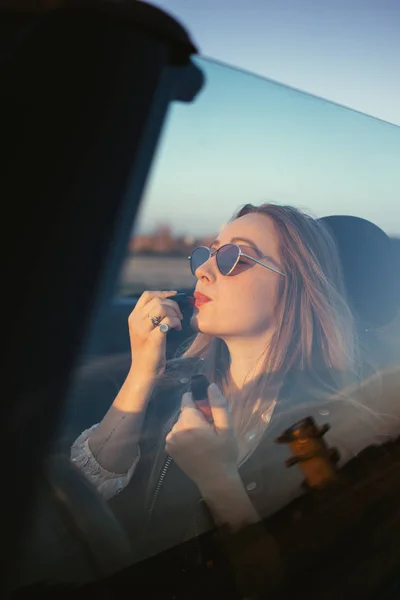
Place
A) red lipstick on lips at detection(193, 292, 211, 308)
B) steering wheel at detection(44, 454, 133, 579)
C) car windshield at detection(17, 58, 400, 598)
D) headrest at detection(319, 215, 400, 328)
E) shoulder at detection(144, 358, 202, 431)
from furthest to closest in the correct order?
1. headrest at detection(319, 215, 400, 328)
2. red lipstick on lips at detection(193, 292, 211, 308)
3. shoulder at detection(144, 358, 202, 431)
4. car windshield at detection(17, 58, 400, 598)
5. steering wheel at detection(44, 454, 133, 579)

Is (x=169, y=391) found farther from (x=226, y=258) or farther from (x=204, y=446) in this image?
(x=226, y=258)

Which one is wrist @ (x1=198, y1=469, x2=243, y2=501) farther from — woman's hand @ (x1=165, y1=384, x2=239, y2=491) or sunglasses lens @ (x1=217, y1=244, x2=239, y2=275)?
sunglasses lens @ (x1=217, y1=244, x2=239, y2=275)

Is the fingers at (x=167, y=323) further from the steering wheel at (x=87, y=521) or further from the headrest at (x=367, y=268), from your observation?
the headrest at (x=367, y=268)

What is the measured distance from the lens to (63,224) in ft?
3.63

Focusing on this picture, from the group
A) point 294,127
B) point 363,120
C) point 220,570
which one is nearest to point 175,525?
point 220,570

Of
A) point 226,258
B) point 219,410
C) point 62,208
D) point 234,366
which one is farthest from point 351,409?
point 62,208

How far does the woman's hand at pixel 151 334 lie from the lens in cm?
164

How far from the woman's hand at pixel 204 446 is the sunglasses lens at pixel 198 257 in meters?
0.39

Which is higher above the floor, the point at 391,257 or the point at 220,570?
the point at 391,257

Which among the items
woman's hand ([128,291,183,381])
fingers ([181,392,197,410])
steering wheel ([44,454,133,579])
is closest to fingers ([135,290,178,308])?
woman's hand ([128,291,183,381])

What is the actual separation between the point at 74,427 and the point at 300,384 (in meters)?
0.71

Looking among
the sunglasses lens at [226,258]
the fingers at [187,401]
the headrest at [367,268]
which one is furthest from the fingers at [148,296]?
the headrest at [367,268]

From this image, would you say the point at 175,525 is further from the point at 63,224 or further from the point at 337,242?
the point at 337,242

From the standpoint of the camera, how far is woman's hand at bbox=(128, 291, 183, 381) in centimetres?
164
